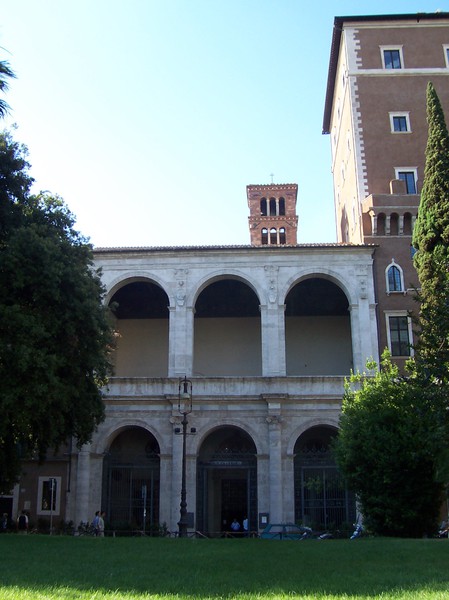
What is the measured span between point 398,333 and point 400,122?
13.2 m

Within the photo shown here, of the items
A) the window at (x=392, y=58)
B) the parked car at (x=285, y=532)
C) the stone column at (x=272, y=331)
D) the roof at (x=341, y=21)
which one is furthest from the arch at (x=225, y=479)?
the roof at (x=341, y=21)

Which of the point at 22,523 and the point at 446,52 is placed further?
the point at 446,52

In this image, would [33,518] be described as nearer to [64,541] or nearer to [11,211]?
[64,541]

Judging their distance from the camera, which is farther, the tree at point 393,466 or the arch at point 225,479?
the arch at point 225,479

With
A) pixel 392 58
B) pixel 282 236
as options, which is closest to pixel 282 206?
pixel 282 236

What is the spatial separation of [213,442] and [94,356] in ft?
45.8

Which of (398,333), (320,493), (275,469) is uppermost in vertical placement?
(398,333)

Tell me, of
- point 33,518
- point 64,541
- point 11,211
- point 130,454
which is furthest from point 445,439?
point 33,518

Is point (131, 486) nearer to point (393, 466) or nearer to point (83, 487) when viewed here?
point (83, 487)

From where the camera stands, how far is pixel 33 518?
32.0 m

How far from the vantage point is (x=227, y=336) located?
133 ft

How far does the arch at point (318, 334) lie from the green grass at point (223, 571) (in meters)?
21.6

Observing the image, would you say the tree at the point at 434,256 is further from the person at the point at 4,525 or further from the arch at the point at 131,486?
the person at the point at 4,525

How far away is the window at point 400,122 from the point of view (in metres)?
39.3
